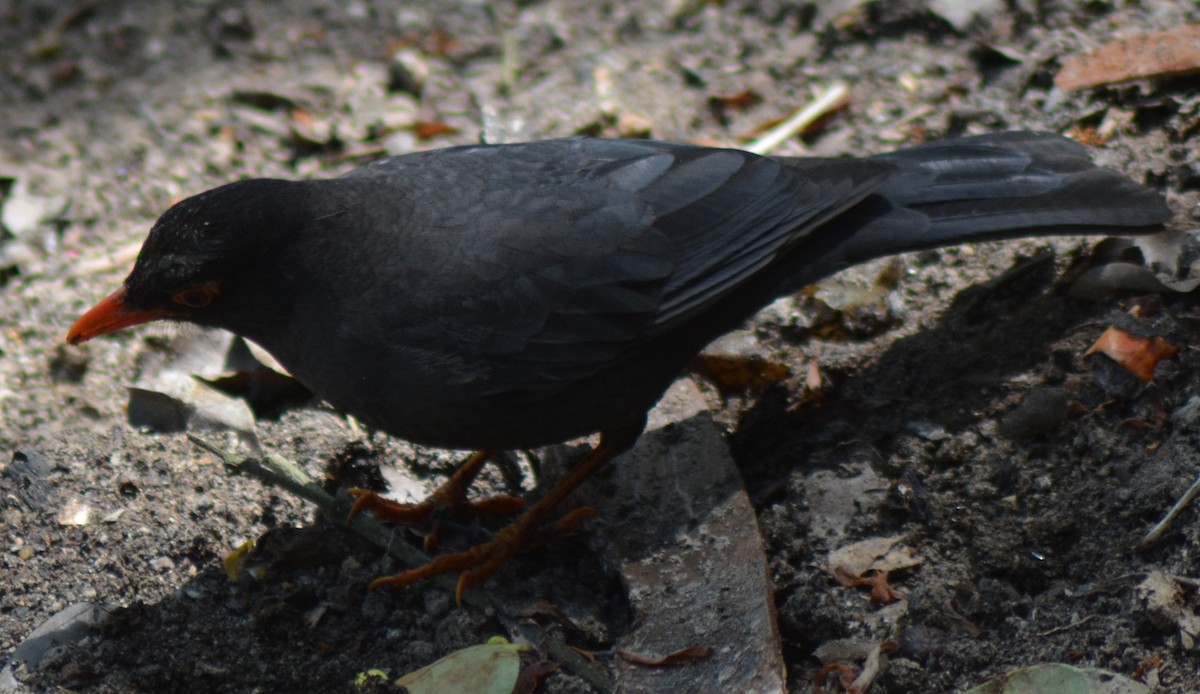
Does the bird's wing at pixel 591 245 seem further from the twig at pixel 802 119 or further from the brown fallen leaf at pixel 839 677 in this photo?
the twig at pixel 802 119

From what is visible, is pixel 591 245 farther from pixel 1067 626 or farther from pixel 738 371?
pixel 1067 626

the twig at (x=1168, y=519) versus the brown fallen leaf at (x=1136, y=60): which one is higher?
the brown fallen leaf at (x=1136, y=60)

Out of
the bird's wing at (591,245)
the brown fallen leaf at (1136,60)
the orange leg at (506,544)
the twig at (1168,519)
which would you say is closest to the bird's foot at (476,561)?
the orange leg at (506,544)

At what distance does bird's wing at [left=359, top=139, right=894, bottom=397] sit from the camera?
4109 millimetres

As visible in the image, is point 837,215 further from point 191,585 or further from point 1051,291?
point 191,585

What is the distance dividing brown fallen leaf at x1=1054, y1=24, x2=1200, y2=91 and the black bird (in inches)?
36.1

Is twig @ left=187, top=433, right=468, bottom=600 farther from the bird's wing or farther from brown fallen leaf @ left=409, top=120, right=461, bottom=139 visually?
brown fallen leaf @ left=409, top=120, right=461, bottom=139

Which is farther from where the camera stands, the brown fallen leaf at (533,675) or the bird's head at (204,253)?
the bird's head at (204,253)

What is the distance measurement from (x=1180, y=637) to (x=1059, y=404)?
1093 mm

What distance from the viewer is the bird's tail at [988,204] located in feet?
14.5

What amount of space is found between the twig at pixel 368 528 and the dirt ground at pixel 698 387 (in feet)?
0.19

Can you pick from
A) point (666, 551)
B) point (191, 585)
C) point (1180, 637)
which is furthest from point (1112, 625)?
point (191, 585)

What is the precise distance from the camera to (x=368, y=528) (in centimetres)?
423

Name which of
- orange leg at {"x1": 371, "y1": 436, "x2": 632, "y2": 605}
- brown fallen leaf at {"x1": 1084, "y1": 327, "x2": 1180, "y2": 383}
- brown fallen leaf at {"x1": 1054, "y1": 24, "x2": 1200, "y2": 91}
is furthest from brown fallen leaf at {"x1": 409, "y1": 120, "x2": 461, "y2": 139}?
brown fallen leaf at {"x1": 1084, "y1": 327, "x2": 1180, "y2": 383}
